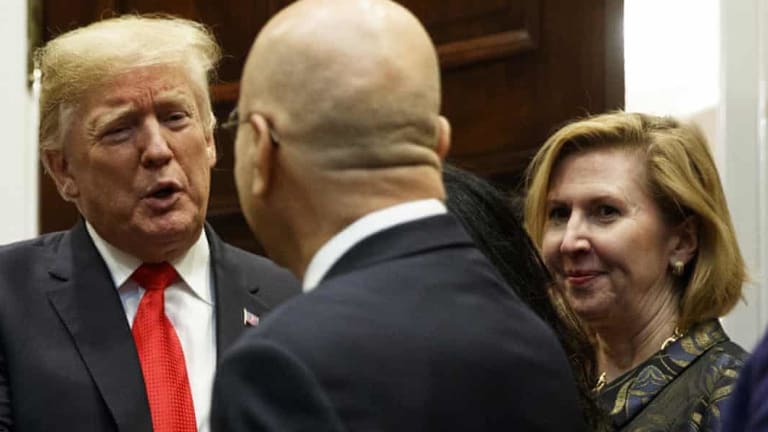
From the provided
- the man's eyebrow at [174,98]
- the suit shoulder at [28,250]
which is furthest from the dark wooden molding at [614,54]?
the suit shoulder at [28,250]

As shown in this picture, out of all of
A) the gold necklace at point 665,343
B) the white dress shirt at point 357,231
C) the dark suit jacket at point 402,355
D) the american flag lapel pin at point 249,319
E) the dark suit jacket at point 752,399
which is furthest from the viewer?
the gold necklace at point 665,343

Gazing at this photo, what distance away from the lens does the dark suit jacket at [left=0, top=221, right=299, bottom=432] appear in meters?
2.25

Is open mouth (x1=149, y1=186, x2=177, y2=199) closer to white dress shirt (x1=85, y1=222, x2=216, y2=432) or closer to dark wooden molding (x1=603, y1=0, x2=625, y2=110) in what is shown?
white dress shirt (x1=85, y1=222, x2=216, y2=432)

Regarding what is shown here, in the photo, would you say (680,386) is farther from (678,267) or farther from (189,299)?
(189,299)

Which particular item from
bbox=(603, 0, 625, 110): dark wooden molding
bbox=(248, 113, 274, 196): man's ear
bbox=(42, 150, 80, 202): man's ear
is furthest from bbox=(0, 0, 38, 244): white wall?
bbox=(248, 113, 274, 196): man's ear

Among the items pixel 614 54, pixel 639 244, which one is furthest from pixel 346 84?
pixel 614 54

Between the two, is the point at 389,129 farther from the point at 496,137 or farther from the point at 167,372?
the point at 496,137

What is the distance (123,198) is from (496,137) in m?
1.24

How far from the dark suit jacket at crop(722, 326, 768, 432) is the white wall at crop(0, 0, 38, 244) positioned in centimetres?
234

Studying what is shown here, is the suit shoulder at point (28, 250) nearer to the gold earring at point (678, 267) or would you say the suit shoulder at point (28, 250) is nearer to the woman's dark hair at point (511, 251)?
the woman's dark hair at point (511, 251)

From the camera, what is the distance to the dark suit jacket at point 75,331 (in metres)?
2.25

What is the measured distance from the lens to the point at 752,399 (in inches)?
47.7

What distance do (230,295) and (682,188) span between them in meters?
0.79

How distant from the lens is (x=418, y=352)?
1470 millimetres
